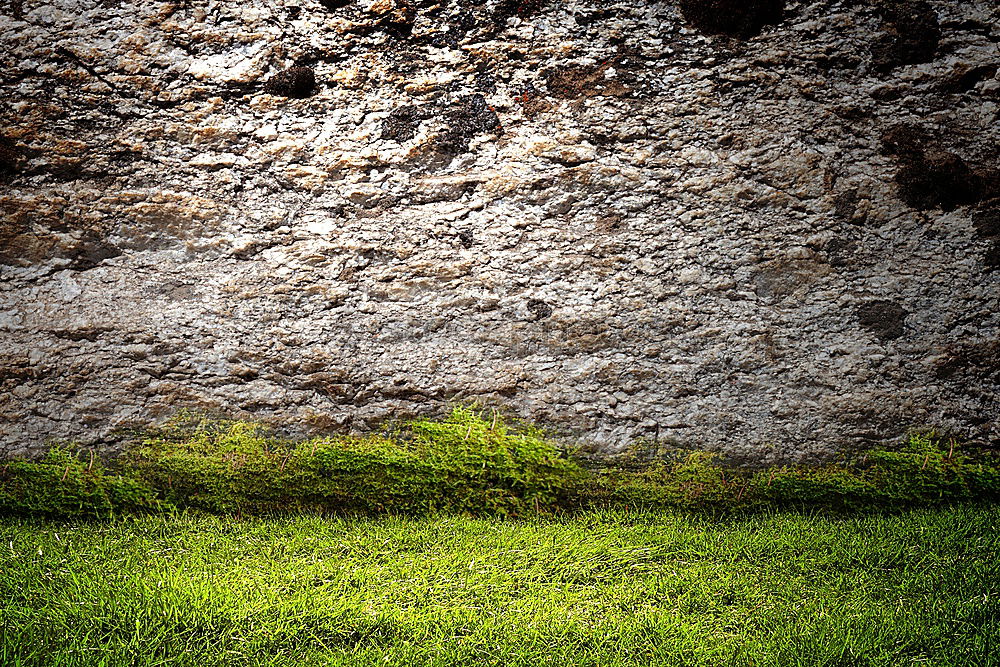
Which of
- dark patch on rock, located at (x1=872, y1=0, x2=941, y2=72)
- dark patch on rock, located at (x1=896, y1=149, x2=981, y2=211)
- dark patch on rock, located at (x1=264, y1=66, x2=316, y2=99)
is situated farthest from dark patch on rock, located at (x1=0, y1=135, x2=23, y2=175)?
dark patch on rock, located at (x1=896, y1=149, x2=981, y2=211)

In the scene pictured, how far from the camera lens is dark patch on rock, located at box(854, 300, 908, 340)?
9.11 ft

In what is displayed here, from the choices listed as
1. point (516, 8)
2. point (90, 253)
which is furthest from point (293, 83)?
point (90, 253)

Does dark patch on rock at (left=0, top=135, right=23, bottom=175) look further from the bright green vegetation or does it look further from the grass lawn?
the grass lawn

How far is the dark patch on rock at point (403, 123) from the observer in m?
2.79

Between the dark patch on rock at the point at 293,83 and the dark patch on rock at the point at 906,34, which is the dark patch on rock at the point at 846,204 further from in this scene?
the dark patch on rock at the point at 293,83

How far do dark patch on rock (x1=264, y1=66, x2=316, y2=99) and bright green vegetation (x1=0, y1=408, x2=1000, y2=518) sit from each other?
1375 millimetres

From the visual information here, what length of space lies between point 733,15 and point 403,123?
4.51 ft

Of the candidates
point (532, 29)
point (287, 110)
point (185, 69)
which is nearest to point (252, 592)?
point (287, 110)

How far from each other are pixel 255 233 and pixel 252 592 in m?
1.40

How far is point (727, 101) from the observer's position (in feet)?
8.99

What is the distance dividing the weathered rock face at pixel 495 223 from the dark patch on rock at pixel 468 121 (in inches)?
0.4

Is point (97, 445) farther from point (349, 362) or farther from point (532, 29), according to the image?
point (532, 29)

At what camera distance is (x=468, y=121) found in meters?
2.80

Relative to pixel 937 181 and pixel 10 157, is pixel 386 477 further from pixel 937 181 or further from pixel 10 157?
pixel 937 181
